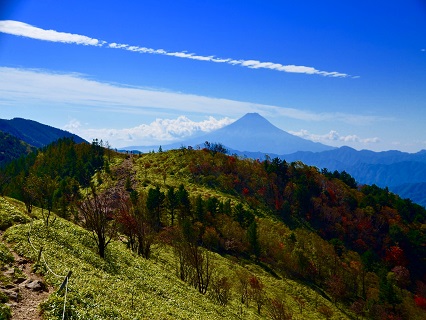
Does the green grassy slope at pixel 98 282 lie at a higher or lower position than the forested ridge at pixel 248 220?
higher

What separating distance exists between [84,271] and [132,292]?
5.01 meters

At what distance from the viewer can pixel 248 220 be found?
368 feet

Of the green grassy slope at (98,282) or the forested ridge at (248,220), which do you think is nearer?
the green grassy slope at (98,282)

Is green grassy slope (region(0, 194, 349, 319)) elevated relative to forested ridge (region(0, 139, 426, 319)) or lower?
elevated

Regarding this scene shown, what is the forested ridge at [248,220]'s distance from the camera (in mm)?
63656

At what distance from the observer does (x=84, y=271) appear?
29.5 m

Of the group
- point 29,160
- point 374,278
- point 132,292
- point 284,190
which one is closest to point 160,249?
point 132,292

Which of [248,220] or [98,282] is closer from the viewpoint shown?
[98,282]

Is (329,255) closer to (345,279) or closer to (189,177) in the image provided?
(345,279)

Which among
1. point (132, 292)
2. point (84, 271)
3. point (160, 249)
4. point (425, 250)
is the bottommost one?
point (425, 250)

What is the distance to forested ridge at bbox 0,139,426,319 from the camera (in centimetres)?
6366

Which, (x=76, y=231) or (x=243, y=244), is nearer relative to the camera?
(x=76, y=231)

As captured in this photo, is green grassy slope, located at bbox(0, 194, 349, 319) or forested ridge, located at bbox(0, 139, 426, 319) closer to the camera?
green grassy slope, located at bbox(0, 194, 349, 319)

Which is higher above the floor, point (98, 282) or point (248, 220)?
point (98, 282)
